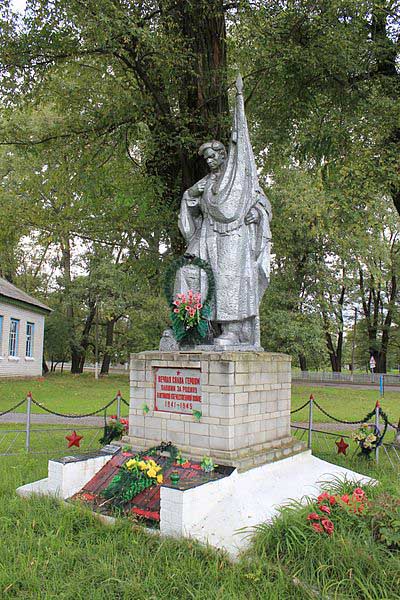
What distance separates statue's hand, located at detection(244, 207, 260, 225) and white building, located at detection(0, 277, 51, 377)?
17544mm

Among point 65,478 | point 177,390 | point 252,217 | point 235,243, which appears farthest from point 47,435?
point 252,217

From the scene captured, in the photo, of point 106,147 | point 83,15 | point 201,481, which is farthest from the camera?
point 106,147

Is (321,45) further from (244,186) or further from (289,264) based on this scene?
(289,264)

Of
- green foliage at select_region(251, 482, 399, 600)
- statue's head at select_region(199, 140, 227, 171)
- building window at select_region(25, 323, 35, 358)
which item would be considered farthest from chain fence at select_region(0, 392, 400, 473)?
building window at select_region(25, 323, 35, 358)

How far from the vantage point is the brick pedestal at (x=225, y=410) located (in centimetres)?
565

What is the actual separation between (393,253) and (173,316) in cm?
2659

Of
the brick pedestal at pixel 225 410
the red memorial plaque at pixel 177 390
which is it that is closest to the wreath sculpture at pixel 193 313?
the brick pedestal at pixel 225 410

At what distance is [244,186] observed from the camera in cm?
664

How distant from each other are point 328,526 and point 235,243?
3.43 metres

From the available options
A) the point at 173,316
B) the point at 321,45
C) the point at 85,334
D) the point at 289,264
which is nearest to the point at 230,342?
the point at 173,316

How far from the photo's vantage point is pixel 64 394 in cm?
1859

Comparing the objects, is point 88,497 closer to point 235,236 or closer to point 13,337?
point 235,236

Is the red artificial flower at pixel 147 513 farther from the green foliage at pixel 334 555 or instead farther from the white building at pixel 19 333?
the white building at pixel 19 333

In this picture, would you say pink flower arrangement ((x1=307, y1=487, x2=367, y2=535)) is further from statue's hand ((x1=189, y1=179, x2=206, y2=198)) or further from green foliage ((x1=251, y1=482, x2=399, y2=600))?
statue's hand ((x1=189, y1=179, x2=206, y2=198))
